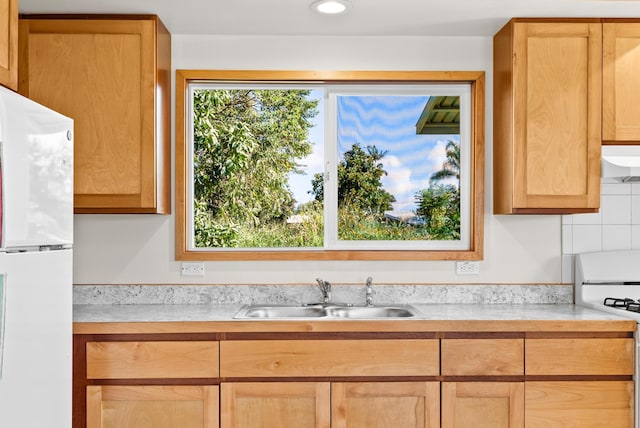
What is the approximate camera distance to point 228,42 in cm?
279

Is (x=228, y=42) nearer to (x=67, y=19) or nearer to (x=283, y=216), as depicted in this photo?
(x=67, y=19)

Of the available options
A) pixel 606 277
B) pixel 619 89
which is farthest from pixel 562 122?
pixel 606 277

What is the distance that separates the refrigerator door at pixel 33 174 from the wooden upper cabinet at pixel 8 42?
225 mm

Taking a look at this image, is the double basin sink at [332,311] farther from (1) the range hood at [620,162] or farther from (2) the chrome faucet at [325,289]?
(1) the range hood at [620,162]

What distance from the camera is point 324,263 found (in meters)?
2.80

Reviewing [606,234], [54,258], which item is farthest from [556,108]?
[54,258]

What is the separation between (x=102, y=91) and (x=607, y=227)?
2.55 m

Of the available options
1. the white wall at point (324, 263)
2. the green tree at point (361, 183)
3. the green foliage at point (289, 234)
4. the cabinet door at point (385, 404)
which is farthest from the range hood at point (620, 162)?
the green foliage at point (289, 234)

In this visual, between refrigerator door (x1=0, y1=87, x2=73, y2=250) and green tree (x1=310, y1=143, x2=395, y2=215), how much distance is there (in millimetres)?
1489

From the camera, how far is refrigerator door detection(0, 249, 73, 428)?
4.25 ft

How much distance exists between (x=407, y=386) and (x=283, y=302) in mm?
820

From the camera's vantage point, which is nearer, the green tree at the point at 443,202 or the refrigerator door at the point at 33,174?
the refrigerator door at the point at 33,174

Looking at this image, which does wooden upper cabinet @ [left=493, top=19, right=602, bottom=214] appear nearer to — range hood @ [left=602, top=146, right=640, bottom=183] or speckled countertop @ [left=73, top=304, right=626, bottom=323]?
range hood @ [left=602, top=146, right=640, bottom=183]

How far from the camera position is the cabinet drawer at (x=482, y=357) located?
87.2 inches
